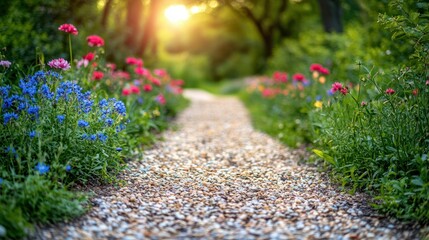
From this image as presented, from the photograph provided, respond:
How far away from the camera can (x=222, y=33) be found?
27.6m

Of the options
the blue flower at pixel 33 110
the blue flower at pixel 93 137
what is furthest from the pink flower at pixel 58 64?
the blue flower at pixel 93 137

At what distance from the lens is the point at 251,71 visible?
24500mm

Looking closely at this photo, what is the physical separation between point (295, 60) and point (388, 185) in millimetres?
8585

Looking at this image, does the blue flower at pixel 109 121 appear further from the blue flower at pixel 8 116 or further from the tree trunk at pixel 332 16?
the tree trunk at pixel 332 16

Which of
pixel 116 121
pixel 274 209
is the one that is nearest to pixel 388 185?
pixel 274 209

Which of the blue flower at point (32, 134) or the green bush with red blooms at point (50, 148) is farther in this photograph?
the blue flower at point (32, 134)

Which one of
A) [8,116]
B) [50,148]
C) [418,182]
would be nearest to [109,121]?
[50,148]

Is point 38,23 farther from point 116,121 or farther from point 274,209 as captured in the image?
point 274,209

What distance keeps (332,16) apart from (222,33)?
56.4 feet

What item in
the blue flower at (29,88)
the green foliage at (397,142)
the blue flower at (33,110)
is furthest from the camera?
the blue flower at (29,88)

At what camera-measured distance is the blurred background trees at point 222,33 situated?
235 inches

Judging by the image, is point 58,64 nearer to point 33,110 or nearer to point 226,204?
point 33,110

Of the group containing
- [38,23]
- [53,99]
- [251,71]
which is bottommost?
[251,71]

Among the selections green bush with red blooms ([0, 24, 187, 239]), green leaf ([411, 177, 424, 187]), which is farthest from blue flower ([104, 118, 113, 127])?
green leaf ([411, 177, 424, 187])
